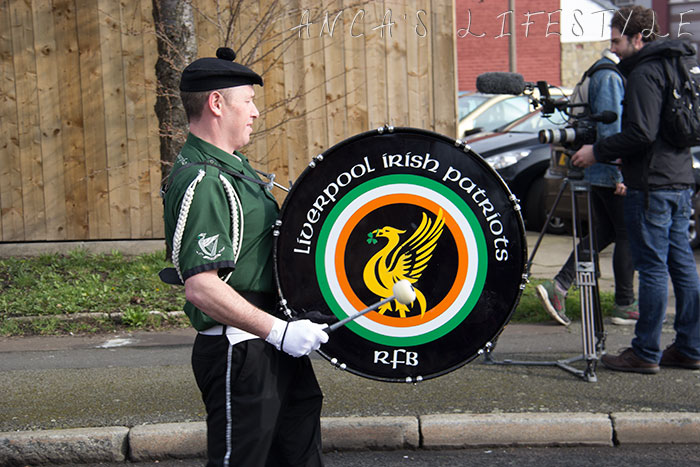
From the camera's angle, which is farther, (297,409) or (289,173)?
(289,173)

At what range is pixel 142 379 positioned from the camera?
18.0 ft

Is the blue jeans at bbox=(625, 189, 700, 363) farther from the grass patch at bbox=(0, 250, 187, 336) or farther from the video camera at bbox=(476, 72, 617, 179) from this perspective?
the grass patch at bbox=(0, 250, 187, 336)

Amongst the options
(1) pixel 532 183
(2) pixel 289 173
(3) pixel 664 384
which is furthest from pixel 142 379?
(1) pixel 532 183

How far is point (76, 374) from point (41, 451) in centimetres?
125

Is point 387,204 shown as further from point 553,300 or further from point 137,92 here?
point 137,92

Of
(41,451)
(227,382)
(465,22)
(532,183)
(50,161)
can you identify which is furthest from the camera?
(465,22)

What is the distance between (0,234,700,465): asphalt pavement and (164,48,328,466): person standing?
5.94 ft

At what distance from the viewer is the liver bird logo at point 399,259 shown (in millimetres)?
2812

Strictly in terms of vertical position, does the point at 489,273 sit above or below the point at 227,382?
above

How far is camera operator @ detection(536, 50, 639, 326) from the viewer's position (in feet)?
19.7

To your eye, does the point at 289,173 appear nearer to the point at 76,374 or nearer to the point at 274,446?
the point at 76,374

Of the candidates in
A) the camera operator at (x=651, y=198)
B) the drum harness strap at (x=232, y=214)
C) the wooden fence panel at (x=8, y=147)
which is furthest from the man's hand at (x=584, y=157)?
the wooden fence panel at (x=8, y=147)

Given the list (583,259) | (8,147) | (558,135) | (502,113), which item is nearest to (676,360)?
(583,259)

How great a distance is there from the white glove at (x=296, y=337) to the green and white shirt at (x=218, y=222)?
0.20 m
